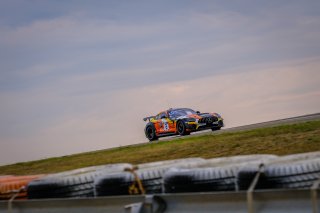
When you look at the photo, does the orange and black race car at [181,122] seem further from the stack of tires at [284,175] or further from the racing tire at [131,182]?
the stack of tires at [284,175]

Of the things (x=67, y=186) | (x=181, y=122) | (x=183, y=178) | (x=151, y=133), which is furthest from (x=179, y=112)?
(x=183, y=178)

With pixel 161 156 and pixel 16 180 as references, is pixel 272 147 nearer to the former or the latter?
pixel 161 156

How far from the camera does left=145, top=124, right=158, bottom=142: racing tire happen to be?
30.9 metres

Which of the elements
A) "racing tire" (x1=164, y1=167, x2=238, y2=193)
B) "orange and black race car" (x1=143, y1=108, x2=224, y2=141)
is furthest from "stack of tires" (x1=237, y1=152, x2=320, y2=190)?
"orange and black race car" (x1=143, y1=108, x2=224, y2=141)

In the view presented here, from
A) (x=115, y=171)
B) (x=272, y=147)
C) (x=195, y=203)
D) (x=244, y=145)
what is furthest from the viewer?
(x=244, y=145)

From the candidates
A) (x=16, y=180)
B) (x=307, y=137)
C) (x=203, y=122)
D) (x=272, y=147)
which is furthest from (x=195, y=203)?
(x=203, y=122)

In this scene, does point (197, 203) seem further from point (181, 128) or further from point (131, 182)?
point (181, 128)

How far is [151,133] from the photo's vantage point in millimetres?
31188

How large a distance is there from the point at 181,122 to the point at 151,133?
312cm

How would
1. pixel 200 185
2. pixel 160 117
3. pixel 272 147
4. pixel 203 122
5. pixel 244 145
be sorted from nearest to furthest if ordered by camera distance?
pixel 200 185 < pixel 272 147 < pixel 244 145 < pixel 203 122 < pixel 160 117

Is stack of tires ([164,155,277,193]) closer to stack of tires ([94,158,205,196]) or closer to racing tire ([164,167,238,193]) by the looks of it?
racing tire ([164,167,238,193])

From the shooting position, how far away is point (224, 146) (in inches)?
502

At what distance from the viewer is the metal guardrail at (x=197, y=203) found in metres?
3.80

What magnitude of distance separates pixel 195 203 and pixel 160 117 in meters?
26.1
